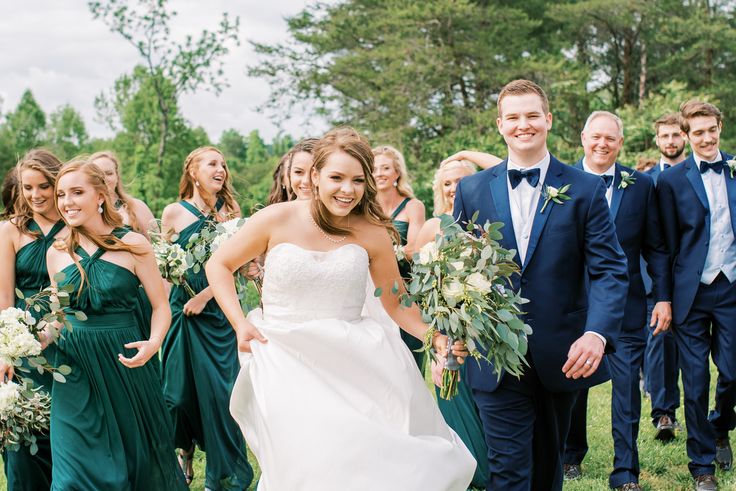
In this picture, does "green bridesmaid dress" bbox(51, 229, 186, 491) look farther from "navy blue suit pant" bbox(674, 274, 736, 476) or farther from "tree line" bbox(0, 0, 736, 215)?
"tree line" bbox(0, 0, 736, 215)

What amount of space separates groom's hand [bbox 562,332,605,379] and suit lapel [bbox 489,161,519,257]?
1.92 feet

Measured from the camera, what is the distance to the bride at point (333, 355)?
403 cm

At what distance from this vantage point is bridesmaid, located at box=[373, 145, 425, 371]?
25.4ft

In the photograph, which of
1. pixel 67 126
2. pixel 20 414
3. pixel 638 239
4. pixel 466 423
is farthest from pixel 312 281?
pixel 67 126

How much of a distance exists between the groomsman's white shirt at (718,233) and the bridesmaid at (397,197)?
2.43 m

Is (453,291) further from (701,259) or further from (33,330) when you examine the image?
(701,259)

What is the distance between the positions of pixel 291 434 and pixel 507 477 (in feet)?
4.10

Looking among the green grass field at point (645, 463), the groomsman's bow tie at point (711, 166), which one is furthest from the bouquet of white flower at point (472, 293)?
the groomsman's bow tie at point (711, 166)

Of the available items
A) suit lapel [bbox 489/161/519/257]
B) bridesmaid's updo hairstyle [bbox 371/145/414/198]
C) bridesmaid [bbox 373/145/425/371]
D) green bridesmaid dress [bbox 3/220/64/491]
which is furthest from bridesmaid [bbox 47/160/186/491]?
bridesmaid's updo hairstyle [bbox 371/145/414/198]

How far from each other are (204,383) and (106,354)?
185 cm

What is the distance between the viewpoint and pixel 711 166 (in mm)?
6570

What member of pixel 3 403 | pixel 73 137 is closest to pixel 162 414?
pixel 3 403

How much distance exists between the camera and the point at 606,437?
8.01 metres

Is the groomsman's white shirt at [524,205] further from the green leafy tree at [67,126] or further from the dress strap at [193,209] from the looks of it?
the green leafy tree at [67,126]
